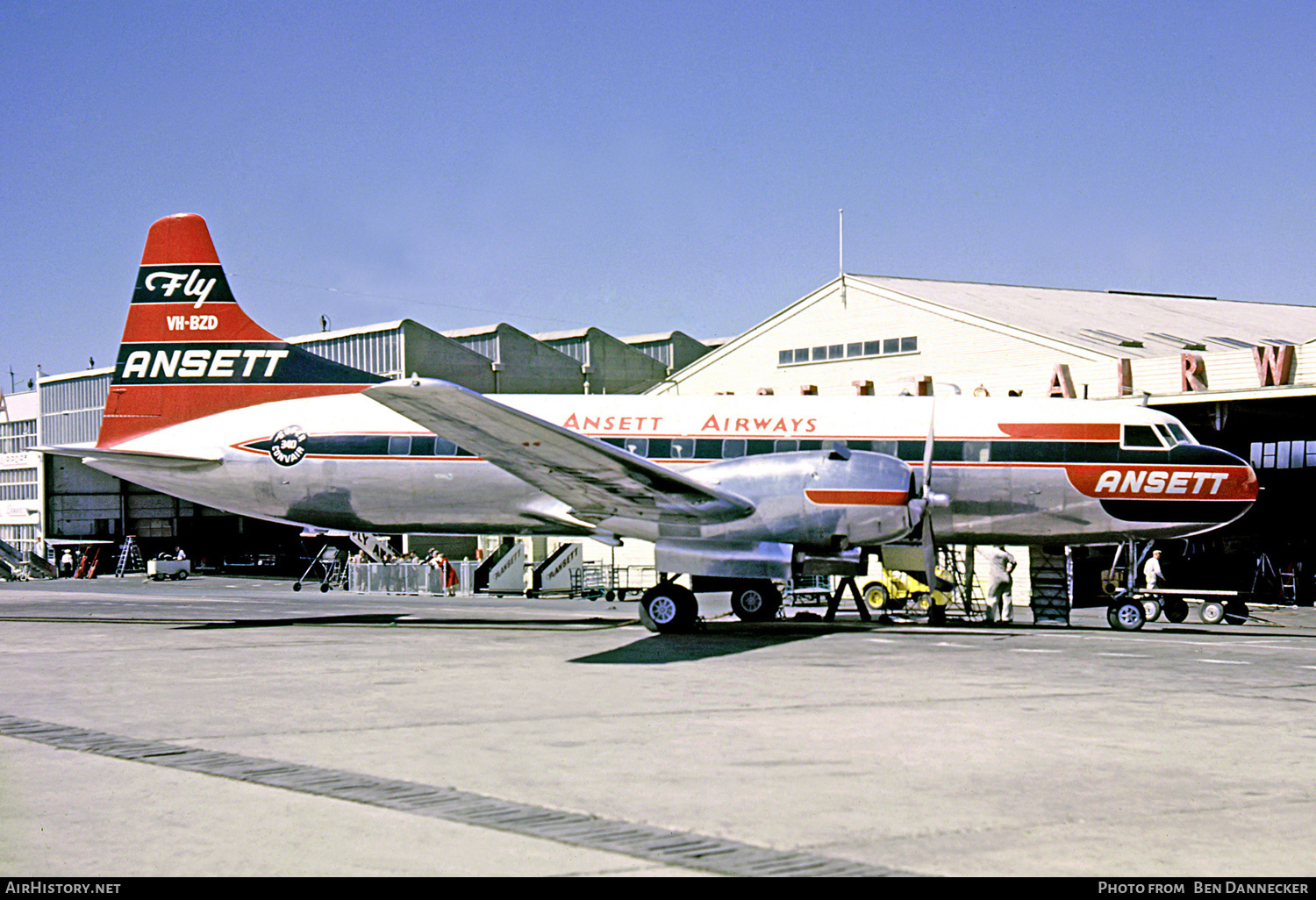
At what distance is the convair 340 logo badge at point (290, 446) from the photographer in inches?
961

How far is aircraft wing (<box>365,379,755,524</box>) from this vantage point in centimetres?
1734

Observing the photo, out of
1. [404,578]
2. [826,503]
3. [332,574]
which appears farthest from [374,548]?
[826,503]

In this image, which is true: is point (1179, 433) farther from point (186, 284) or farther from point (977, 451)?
point (186, 284)

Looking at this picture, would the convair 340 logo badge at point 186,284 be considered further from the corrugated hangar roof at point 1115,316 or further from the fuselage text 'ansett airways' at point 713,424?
the corrugated hangar roof at point 1115,316

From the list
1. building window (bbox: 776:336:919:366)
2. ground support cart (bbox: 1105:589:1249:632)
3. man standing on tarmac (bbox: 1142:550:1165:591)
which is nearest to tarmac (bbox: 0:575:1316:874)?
ground support cart (bbox: 1105:589:1249:632)

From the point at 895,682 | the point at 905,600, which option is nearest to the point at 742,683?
the point at 895,682

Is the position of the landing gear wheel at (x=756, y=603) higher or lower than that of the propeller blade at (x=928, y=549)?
lower

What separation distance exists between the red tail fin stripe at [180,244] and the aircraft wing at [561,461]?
10520 mm

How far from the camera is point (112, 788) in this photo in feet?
28.6

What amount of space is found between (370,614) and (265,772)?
1937 centimetres

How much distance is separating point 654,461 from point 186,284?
12.0m

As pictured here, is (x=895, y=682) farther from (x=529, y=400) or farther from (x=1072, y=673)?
(x=529, y=400)

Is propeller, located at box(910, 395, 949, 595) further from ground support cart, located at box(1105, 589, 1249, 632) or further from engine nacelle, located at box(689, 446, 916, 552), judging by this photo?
ground support cart, located at box(1105, 589, 1249, 632)

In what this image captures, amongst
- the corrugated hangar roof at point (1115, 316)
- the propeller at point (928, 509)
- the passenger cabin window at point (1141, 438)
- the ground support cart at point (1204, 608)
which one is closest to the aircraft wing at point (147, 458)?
the propeller at point (928, 509)
